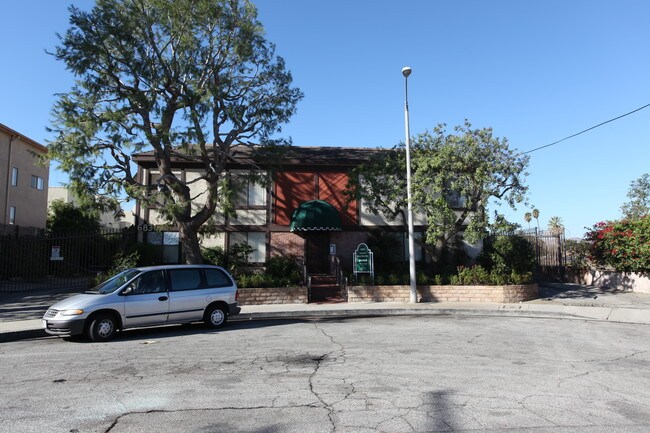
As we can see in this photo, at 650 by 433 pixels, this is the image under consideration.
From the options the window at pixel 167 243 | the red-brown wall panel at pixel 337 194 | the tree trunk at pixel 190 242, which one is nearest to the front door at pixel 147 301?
the tree trunk at pixel 190 242

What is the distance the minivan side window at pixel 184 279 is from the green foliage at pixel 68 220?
784 inches

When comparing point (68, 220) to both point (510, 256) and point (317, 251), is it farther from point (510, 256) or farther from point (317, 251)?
point (510, 256)

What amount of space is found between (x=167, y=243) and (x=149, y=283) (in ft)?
35.2

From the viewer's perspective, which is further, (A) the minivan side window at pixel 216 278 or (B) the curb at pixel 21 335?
(A) the minivan side window at pixel 216 278

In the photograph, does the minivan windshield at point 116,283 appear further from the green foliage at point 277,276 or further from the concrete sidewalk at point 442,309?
the green foliage at point 277,276

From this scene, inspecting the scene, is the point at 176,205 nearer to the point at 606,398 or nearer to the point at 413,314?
the point at 413,314

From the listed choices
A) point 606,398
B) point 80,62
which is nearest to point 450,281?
point 606,398

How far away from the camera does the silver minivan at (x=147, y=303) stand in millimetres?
10023

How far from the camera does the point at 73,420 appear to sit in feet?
16.7

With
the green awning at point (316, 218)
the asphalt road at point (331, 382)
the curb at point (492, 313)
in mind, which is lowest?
the asphalt road at point (331, 382)

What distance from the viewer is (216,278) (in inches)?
482

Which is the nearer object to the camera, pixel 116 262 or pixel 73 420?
pixel 73 420

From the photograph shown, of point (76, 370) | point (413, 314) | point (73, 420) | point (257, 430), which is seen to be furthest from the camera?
point (413, 314)

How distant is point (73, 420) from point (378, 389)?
3616 mm
